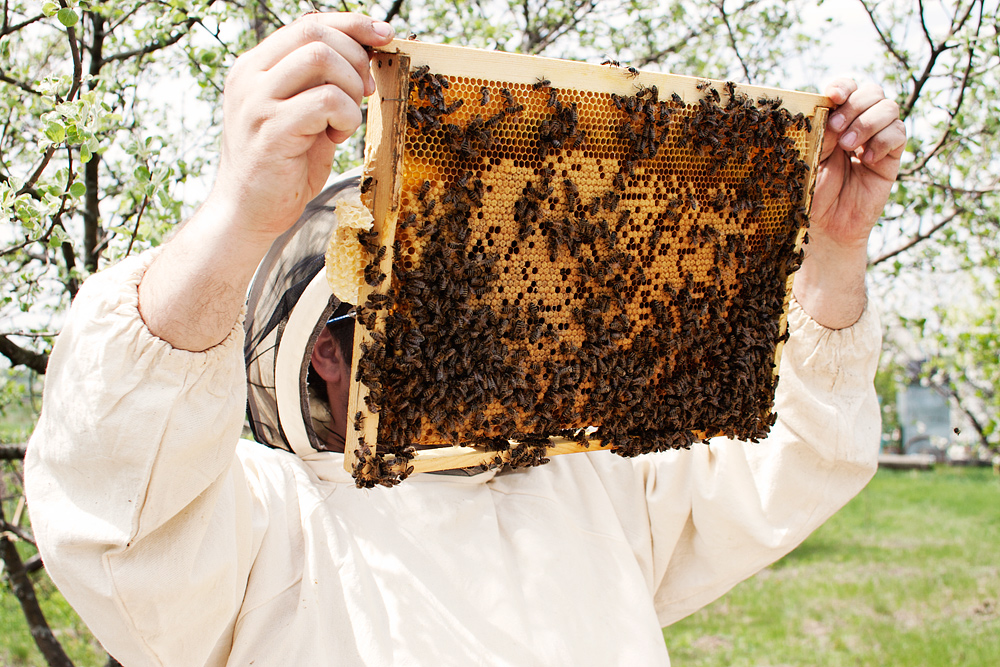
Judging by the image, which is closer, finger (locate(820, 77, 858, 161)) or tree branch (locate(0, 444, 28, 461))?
finger (locate(820, 77, 858, 161))

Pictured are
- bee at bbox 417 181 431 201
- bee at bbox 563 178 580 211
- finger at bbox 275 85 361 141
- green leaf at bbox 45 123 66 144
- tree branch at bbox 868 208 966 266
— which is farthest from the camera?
tree branch at bbox 868 208 966 266

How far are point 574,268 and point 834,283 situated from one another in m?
1.22

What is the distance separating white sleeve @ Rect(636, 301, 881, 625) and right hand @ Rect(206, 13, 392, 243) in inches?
78.4

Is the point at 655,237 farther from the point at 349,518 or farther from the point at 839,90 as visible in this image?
the point at 349,518

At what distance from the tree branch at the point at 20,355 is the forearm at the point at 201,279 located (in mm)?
2084

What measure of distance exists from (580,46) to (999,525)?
33.5 feet

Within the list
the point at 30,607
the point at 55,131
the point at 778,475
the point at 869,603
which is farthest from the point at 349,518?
the point at 869,603

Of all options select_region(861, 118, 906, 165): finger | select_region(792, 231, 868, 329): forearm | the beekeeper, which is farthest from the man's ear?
select_region(861, 118, 906, 165): finger

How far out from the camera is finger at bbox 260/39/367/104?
1.64 metres

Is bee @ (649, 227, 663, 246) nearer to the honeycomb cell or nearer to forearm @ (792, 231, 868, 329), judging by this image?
the honeycomb cell

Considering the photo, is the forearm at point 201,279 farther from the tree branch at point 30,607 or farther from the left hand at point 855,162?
the tree branch at point 30,607

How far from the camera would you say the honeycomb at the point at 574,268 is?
6.41 ft

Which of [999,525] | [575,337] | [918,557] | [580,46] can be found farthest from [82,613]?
[999,525]

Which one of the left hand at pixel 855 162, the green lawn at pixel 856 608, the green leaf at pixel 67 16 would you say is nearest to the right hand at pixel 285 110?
the green leaf at pixel 67 16
